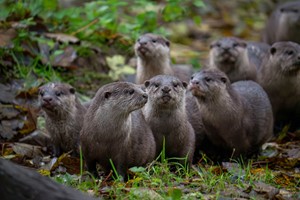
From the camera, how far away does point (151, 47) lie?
6594 mm

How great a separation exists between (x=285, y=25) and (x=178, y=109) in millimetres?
4236

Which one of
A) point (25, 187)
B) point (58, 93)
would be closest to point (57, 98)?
point (58, 93)

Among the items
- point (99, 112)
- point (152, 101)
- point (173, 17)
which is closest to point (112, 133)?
point (99, 112)

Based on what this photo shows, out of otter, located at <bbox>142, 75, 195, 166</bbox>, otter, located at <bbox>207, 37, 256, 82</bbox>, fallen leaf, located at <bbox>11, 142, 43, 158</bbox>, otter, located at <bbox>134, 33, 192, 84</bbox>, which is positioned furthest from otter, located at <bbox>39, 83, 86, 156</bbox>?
otter, located at <bbox>207, 37, 256, 82</bbox>

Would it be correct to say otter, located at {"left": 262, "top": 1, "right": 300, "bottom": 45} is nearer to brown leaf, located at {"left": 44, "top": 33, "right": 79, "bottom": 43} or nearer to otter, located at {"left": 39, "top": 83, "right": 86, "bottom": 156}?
brown leaf, located at {"left": 44, "top": 33, "right": 79, "bottom": 43}

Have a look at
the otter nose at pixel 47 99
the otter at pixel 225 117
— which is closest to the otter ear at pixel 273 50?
the otter at pixel 225 117

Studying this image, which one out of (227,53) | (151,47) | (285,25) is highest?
(151,47)

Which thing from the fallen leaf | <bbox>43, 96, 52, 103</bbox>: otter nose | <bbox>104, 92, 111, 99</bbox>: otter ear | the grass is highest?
<bbox>104, 92, 111, 99</bbox>: otter ear

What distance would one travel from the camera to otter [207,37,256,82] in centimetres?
681

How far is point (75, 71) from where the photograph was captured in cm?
701

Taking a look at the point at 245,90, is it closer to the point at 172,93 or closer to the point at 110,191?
the point at 172,93

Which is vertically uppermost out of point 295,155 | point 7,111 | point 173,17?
point 173,17

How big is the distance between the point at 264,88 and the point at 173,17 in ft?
4.53

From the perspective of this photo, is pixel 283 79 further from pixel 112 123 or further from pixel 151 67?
pixel 112 123
